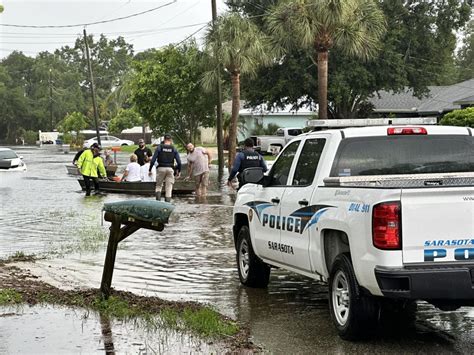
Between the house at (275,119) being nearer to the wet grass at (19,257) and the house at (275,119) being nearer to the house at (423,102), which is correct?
the house at (423,102)

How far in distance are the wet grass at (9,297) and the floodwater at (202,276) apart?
74 centimetres

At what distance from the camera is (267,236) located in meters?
10.3

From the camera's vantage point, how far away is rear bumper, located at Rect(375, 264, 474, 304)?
24.0 ft

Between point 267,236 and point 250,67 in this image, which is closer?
point 267,236

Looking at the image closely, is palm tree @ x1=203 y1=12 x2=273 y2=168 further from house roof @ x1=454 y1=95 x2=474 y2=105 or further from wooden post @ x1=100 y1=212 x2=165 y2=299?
wooden post @ x1=100 y1=212 x2=165 y2=299

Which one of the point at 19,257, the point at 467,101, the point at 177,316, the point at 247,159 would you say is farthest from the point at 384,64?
the point at 177,316

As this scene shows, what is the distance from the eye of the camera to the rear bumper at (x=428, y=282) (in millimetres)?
7320

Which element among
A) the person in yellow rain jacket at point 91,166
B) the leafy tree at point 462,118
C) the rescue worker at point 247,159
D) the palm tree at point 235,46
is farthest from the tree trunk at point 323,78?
the rescue worker at point 247,159

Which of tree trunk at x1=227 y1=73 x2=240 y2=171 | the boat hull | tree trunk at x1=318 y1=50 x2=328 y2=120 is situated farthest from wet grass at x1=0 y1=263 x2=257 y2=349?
tree trunk at x1=227 y1=73 x2=240 y2=171

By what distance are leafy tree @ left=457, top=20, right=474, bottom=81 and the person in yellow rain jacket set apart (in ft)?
255

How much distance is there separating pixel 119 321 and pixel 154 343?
1.04 metres

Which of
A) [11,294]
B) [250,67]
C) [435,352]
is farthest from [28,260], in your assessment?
[250,67]

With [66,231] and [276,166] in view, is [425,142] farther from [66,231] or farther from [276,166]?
[66,231]

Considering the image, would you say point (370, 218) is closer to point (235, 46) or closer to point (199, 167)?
point (199, 167)
